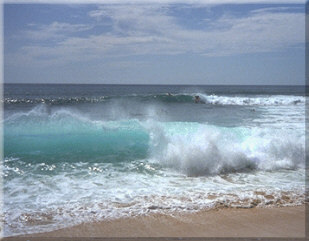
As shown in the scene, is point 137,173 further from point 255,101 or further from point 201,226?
point 255,101

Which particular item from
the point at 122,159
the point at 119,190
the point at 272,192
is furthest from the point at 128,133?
the point at 272,192

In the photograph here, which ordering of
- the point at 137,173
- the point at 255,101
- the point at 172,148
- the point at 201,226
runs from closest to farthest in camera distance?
1. the point at 201,226
2. the point at 137,173
3. the point at 172,148
4. the point at 255,101

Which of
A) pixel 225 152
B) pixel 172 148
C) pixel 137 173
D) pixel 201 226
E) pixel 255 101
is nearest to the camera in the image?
pixel 201 226

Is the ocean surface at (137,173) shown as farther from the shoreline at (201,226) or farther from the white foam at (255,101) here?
the white foam at (255,101)

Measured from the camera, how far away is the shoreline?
3.34 metres

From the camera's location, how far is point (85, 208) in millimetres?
3984

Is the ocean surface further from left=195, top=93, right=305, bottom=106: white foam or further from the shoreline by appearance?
left=195, top=93, right=305, bottom=106: white foam

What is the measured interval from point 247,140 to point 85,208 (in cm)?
453

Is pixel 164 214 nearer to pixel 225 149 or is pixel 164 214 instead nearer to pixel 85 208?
pixel 85 208

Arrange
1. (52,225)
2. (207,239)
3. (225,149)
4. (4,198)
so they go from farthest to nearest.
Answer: (225,149), (4,198), (52,225), (207,239)

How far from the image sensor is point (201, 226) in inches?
139

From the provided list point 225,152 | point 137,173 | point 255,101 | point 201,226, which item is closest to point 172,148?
point 225,152

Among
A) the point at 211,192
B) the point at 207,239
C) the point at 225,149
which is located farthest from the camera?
the point at 225,149

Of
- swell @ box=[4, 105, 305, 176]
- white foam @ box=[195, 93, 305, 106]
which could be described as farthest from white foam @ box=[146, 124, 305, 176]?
white foam @ box=[195, 93, 305, 106]
